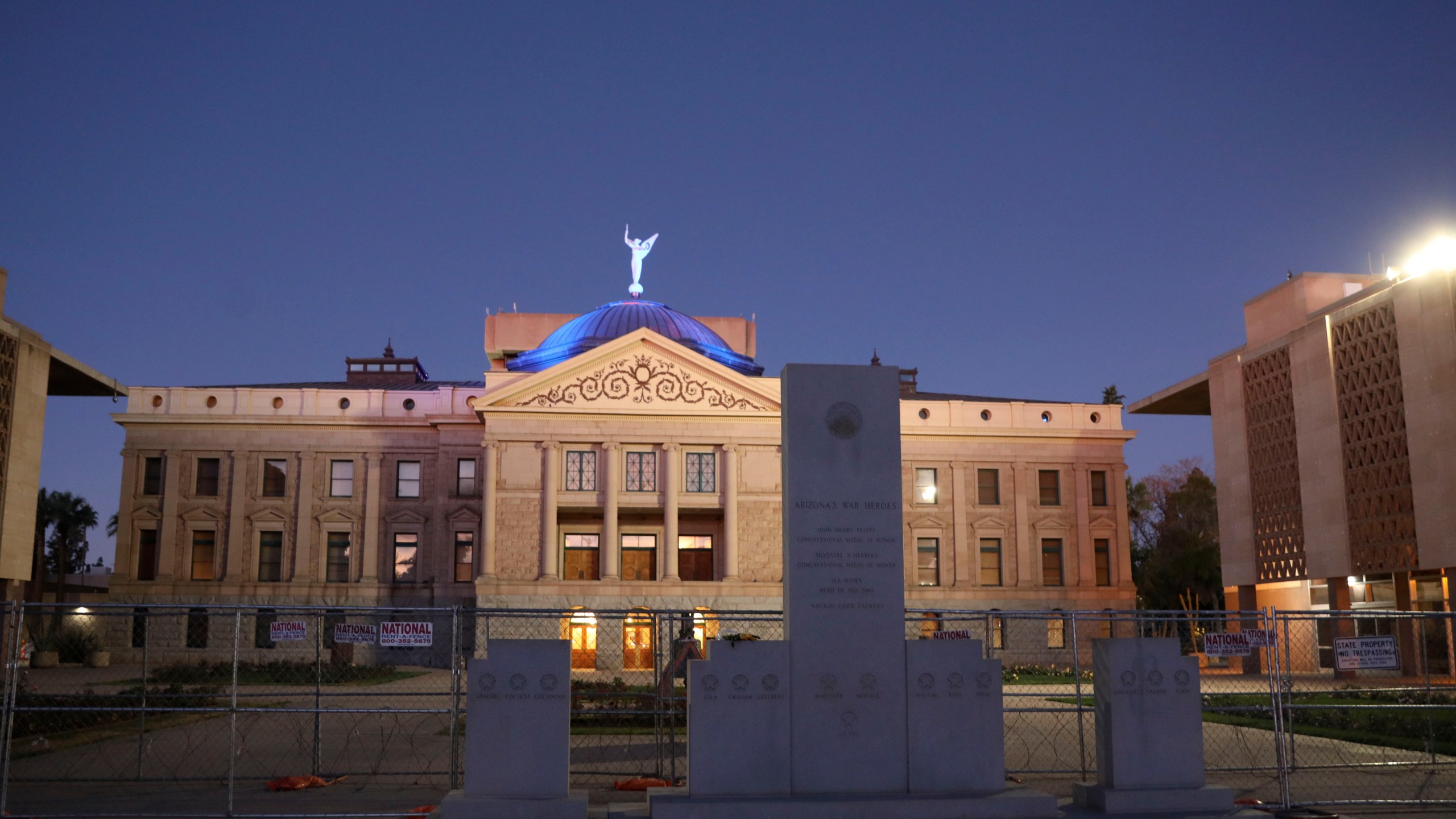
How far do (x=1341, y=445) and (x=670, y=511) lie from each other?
26.2 m

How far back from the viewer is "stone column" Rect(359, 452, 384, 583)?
5266cm

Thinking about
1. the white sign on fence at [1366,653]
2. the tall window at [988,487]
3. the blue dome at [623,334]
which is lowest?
the white sign on fence at [1366,653]

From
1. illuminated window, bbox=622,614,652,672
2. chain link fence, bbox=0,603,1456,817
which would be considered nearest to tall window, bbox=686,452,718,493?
illuminated window, bbox=622,614,652,672

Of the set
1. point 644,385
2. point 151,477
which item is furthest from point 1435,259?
point 151,477

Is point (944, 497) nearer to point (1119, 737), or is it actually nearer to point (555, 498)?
point (555, 498)

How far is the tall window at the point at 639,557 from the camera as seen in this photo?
5138 centimetres

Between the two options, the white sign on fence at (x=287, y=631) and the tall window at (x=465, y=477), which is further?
the tall window at (x=465, y=477)

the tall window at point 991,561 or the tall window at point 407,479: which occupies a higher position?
the tall window at point 407,479

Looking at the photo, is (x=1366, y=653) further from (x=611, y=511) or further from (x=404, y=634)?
(x=611, y=511)

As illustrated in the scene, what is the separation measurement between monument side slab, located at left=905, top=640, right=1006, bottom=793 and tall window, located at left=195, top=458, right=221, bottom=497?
48.6m

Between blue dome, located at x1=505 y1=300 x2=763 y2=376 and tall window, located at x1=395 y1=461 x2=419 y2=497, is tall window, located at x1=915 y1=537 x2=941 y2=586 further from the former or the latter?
tall window, located at x1=395 y1=461 x2=419 y2=497

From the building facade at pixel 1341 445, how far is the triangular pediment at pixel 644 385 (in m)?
19.2

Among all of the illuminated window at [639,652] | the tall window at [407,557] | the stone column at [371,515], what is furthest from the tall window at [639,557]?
the stone column at [371,515]

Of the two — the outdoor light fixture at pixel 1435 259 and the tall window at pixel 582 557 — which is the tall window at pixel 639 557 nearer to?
the tall window at pixel 582 557
